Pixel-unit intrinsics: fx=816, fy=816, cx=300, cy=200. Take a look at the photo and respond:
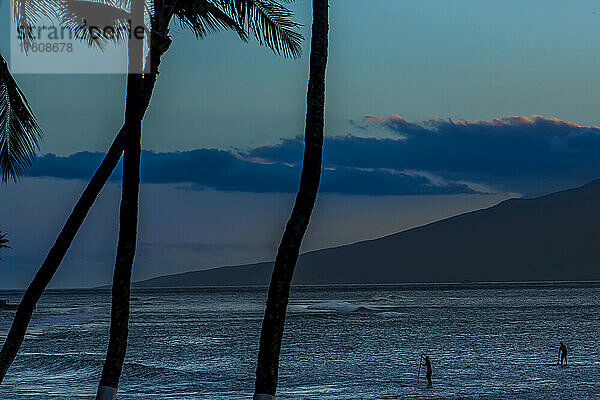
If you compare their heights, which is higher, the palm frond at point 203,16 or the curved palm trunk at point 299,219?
the palm frond at point 203,16

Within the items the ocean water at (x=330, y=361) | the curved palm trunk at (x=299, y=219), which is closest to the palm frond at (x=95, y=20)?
the curved palm trunk at (x=299, y=219)

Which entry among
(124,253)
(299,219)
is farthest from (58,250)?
(299,219)

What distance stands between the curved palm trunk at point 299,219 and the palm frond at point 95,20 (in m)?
3.72

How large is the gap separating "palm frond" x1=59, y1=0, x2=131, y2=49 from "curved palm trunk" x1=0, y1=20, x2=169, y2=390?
139 cm

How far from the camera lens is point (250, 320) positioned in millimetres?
94688

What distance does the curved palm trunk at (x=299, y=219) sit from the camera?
8.71 m

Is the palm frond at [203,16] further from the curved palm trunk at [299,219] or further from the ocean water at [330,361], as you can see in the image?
the ocean water at [330,361]

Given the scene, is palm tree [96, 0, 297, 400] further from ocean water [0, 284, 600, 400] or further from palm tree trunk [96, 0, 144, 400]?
ocean water [0, 284, 600, 400]

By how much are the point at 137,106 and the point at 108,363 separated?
313 cm

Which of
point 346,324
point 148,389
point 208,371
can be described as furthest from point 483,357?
point 346,324

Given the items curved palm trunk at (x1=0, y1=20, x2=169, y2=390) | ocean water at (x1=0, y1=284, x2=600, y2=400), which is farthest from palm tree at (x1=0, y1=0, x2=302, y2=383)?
ocean water at (x1=0, y1=284, x2=600, y2=400)

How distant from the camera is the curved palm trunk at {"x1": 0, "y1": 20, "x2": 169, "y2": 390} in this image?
36.3 feet

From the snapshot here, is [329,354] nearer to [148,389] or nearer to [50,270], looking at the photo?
[148,389]

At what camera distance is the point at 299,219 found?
8.93 meters
